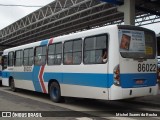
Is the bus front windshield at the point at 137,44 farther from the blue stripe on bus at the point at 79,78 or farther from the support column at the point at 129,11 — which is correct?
the support column at the point at 129,11

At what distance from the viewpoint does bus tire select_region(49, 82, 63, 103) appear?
13.1m

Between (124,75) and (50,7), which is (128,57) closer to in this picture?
(124,75)

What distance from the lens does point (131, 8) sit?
1991 cm

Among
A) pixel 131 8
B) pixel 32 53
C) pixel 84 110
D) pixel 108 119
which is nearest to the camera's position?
pixel 108 119

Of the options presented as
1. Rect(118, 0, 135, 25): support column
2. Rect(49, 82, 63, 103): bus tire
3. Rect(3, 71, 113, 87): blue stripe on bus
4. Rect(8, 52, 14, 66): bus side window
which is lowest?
Rect(49, 82, 63, 103): bus tire

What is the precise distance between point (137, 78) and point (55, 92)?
4200 millimetres

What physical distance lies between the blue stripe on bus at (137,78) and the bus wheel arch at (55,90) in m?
3.67

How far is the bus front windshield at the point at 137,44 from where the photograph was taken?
405 inches

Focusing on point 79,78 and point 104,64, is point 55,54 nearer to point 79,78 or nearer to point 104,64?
point 79,78

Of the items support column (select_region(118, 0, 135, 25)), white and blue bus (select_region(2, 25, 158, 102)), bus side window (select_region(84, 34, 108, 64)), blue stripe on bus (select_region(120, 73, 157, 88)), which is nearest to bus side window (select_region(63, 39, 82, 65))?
white and blue bus (select_region(2, 25, 158, 102))

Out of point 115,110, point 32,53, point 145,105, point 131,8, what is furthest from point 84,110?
point 131,8

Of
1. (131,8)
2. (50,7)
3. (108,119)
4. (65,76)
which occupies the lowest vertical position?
(108,119)

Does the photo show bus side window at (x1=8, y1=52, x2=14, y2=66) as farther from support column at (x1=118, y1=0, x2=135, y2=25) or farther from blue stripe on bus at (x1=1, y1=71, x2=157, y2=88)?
support column at (x1=118, y1=0, x2=135, y2=25)

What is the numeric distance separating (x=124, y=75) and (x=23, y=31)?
35462mm
